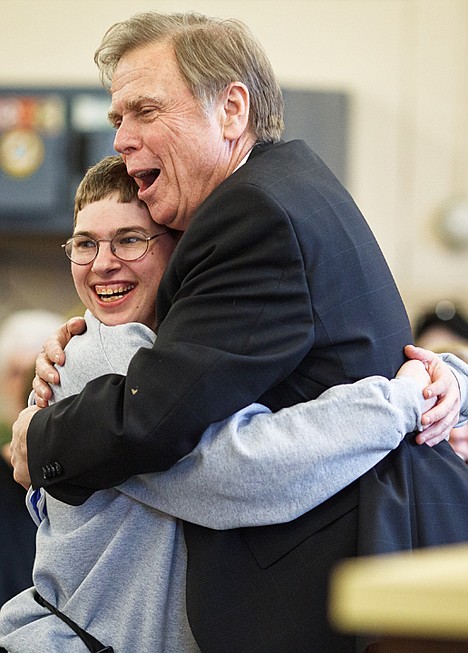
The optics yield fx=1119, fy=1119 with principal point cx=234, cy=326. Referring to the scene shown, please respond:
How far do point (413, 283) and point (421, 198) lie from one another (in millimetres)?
419

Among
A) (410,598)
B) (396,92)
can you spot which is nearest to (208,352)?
(410,598)

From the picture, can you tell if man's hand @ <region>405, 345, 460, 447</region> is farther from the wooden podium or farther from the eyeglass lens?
the wooden podium

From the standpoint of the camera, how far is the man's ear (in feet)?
5.56

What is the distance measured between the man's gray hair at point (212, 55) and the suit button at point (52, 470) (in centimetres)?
58

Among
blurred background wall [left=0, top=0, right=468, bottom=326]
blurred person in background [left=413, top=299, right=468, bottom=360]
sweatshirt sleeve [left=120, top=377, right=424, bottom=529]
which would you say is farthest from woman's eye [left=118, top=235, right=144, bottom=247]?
blurred background wall [left=0, top=0, right=468, bottom=326]

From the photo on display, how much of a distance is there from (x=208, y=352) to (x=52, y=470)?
298 mm

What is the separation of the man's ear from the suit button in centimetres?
55

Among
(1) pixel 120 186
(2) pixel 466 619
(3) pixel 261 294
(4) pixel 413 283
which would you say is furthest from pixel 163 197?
(4) pixel 413 283

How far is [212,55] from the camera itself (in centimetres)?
170

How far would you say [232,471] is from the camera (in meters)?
1.49

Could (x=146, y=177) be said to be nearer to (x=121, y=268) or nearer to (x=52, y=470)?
(x=121, y=268)

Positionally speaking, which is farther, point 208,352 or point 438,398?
point 438,398

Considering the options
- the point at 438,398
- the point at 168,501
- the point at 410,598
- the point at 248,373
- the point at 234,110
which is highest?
the point at 234,110

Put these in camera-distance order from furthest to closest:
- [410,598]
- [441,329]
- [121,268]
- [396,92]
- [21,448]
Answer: [396,92] < [441,329] < [121,268] < [21,448] < [410,598]
